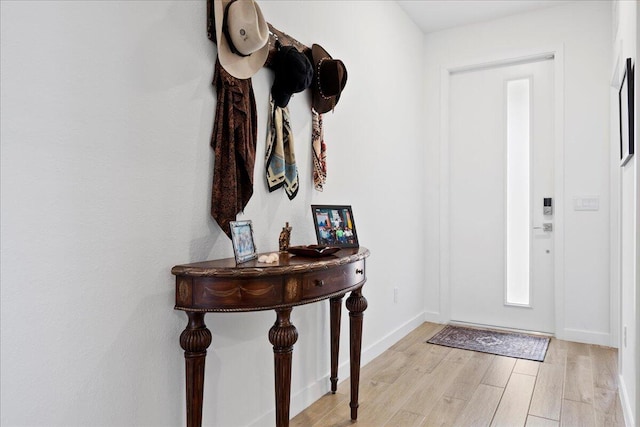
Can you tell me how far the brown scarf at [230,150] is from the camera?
180cm

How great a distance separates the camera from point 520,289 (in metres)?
3.94

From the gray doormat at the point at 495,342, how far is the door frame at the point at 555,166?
0.27m

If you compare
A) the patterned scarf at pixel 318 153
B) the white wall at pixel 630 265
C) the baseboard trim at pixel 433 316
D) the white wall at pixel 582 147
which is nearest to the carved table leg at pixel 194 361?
Answer: the patterned scarf at pixel 318 153

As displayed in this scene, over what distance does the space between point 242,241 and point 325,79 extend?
1137 millimetres

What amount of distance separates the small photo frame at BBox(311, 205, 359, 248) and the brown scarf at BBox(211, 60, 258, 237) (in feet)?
1.61

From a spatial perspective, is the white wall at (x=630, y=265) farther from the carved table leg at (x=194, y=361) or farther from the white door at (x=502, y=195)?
the carved table leg at (x=194, y=361)

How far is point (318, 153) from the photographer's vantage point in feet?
8.13

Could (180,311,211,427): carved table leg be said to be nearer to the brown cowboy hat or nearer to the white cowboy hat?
the white cowboy hat

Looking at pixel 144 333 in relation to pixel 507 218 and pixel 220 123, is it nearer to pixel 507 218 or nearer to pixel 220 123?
pixel 220 123

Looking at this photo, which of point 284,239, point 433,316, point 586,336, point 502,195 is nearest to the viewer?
point 284,239

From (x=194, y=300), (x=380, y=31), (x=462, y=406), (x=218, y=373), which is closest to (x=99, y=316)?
(x=194, y=300)

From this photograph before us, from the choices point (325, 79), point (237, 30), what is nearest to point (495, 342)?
point (325, 79)

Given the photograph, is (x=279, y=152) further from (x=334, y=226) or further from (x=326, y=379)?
(x=326, y=379)

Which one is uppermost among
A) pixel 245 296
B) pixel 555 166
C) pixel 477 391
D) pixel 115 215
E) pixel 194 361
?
pixel 555 166
